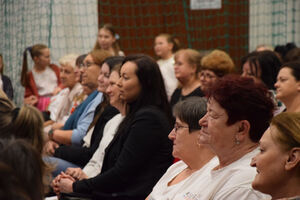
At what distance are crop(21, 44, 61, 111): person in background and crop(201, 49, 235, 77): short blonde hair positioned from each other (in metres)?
2.23

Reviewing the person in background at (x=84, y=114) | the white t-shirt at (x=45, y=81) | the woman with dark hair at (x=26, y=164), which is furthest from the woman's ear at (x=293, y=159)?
the white t-shirt at (x=45, y=81)

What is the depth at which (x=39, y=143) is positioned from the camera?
2.77 meters

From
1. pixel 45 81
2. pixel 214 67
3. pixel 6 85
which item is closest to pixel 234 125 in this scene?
pixel 214 67

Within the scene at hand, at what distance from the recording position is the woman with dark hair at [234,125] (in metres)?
2.28

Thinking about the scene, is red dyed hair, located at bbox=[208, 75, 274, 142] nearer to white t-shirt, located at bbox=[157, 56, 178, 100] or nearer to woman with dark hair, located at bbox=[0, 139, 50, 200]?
woman with dark hair, located at bbox=[0, 139, 50, 200]

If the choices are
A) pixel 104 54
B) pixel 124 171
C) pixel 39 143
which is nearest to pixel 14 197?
pixel 39 143

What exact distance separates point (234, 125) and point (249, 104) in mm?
111

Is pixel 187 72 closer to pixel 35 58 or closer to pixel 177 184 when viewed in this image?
pixel 35 58

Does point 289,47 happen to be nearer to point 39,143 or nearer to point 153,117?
point 153,117

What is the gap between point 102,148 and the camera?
3672 millimetres

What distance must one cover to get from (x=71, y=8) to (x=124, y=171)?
422 cm

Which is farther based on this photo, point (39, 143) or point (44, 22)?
point (44, 22)

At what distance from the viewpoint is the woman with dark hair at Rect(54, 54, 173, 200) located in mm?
3193

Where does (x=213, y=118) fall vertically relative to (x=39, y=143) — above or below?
above
